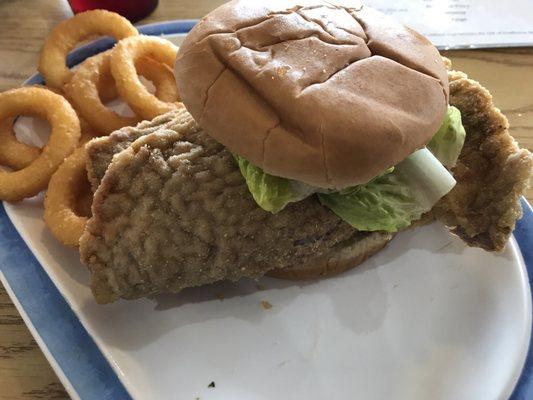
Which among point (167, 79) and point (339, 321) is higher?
point (167, 79)

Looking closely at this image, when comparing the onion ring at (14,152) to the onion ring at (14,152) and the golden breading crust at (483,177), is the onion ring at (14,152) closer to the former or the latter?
the onion ring at (14,152)

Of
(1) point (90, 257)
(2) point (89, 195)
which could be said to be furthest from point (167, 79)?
(1) point (90, 257)

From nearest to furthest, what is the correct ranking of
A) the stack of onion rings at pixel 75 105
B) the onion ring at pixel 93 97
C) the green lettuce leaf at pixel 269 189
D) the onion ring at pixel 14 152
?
the green lettuce leaf at pixel 269 189
the stack of onion rings at pixel 75 105
the onion ring at pixel 14 152
the onion ring at pixel 93 97

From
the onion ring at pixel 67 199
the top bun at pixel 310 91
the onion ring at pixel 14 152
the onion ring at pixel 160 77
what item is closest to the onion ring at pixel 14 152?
the onion ring at pixel 14 152

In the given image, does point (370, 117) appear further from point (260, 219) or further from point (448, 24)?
point (448, 24)

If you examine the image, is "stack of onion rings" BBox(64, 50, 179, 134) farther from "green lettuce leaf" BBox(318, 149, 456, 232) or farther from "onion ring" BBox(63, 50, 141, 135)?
"green lettuce leaf" BBox(318, 149, 456, 232)

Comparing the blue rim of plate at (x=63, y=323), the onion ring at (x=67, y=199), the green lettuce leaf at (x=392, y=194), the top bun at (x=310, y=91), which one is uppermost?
the top bun at (x=310, y=91)
